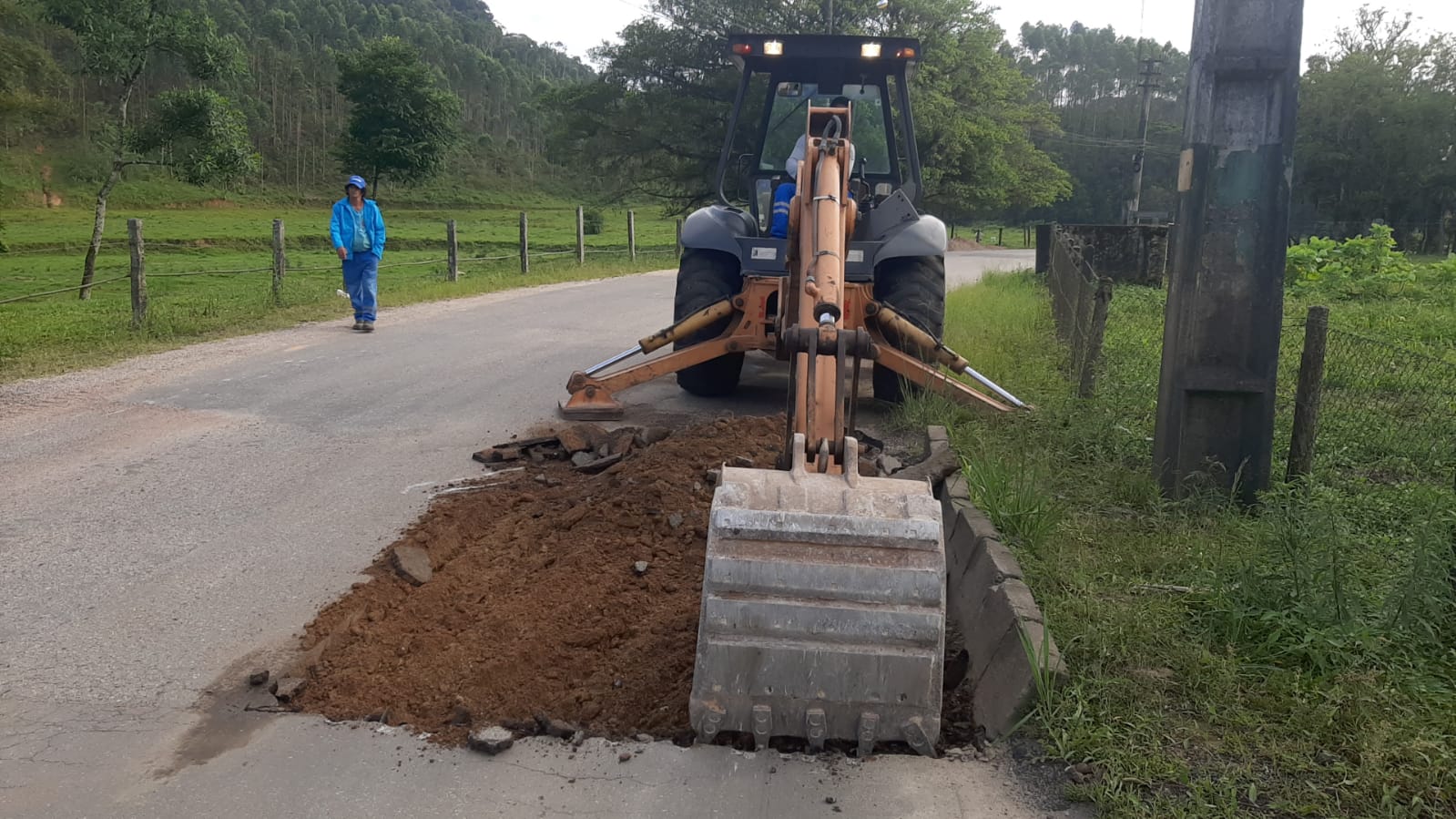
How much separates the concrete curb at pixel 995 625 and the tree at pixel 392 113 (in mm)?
42345

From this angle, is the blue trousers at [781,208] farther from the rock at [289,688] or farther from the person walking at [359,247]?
the person walking at [359,247]

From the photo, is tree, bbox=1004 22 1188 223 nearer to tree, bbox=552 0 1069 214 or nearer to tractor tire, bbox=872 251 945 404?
tree, bbox=552 0 1069 214

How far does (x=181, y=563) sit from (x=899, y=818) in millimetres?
3448

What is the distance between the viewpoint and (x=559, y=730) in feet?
11.2

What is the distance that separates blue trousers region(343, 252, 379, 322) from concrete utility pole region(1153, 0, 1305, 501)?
30.8 feet

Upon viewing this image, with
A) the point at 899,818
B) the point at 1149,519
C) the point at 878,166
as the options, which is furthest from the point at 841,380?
the point at 878,166

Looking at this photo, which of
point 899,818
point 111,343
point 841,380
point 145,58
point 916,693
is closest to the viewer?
point 899,818

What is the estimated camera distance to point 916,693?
3201 millimetres

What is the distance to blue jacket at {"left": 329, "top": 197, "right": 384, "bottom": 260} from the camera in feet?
39.8

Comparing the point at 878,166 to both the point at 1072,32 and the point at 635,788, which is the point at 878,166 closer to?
the point at 635,788

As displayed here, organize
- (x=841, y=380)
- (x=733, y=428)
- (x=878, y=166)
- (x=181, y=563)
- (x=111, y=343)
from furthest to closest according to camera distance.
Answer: (x=111, y=343)
(x=878, y=166)
(x=733, y=428)
(x=181, y=563)
(x=841, y=380)

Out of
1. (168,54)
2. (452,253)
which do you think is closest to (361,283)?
(452,253)

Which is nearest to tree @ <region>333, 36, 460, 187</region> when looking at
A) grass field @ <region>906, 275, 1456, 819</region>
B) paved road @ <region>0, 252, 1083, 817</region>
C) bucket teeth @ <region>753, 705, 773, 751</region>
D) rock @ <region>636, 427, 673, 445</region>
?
paved road @ <region>0, 252, 1083, 817</region>

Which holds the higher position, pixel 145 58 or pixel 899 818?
pixel 145 58
